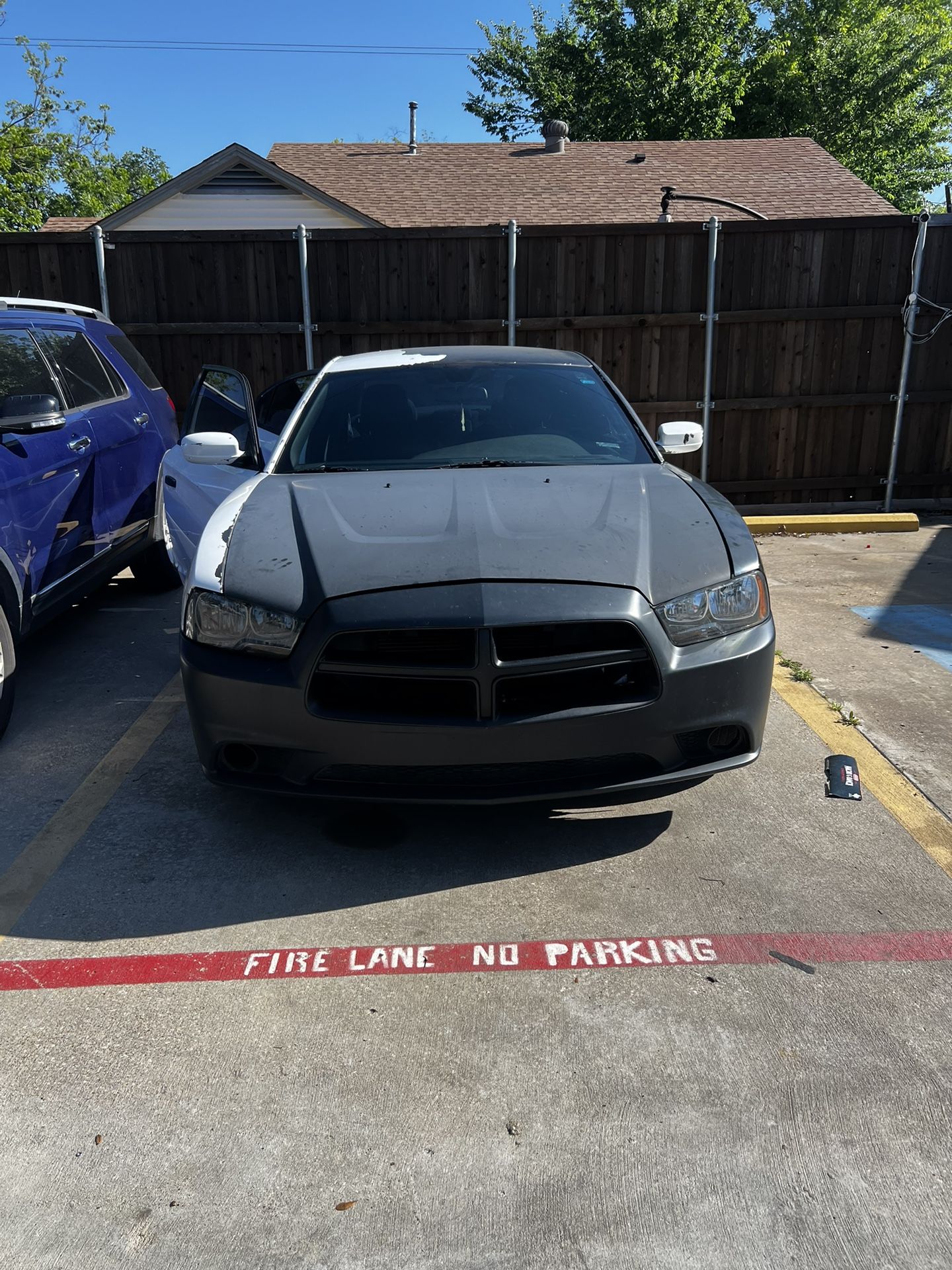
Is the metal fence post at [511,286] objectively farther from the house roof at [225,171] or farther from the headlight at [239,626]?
the house roof at [225,171]

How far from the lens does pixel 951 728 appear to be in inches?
170

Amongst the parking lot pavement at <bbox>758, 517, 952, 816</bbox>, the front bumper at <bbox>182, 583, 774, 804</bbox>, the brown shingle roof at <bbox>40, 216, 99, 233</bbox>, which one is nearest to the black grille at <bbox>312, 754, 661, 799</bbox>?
the front bumper at <bbox>182, 583, 774, 804</bbox>

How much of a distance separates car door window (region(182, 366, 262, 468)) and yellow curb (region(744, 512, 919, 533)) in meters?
4.79

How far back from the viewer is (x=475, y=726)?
9.51 feet

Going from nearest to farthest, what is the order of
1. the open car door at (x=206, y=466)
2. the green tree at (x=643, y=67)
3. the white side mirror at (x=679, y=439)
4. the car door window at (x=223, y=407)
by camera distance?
the white side mirror at (x=679, y=439) → the open car door at (x=206, y=466) → the car door window at (x=223, y=407) → the green tree at (x=643, y=67)

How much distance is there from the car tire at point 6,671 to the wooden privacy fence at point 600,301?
16.8 feet

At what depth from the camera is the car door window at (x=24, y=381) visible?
4359 millimetres

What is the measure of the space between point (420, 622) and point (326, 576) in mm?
395

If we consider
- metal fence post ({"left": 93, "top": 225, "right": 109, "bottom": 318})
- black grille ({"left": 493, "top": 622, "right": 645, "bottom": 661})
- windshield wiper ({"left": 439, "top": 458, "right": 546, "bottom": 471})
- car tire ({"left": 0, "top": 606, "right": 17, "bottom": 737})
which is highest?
metal fence post ({"left": 93, "top": 225, "right": 109, "bottom": 318})

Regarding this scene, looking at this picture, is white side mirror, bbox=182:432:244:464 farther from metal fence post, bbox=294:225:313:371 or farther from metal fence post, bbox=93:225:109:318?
metal fence post, bbox=93:225:109:318

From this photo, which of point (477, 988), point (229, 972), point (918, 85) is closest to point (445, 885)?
point (477, 988)

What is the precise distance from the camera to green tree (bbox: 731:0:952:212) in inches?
1216

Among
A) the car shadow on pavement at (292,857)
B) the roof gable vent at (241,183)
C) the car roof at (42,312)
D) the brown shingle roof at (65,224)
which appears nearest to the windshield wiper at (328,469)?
the car shadow on pavement at (292,857)

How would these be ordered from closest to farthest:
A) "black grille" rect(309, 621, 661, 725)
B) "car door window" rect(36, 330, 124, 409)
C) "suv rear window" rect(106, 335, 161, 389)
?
"black grille" rect(309, 621, 661, 725)
"car door window" rect(36, 330, 124, 409)
"suv rear window" rect(106, 335, 161, 389)
